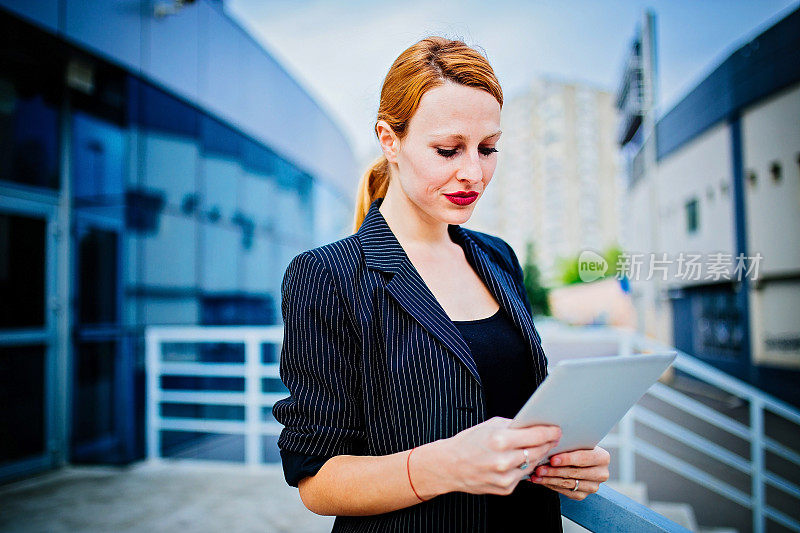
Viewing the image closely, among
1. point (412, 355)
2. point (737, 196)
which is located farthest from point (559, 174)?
point (412, 355)

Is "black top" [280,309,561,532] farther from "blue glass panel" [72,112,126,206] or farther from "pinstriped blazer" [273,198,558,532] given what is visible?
"blue glass panel" [72,112,126,206]

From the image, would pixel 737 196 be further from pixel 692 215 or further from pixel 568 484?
pixel 568 484

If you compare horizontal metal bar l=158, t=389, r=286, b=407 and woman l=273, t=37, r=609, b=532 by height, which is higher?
woman l=273, t=37, r=609, b=532

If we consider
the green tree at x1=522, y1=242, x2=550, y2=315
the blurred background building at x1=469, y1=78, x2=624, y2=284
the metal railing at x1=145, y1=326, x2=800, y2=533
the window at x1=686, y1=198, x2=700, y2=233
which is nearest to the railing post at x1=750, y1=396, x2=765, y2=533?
the metal railing at x1=145, y1=326, x2=800, y2=533

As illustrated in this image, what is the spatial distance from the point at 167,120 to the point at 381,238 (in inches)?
158

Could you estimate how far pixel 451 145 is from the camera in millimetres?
868

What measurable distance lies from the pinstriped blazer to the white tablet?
156mm

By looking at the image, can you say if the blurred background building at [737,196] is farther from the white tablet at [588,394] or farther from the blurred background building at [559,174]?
the blurred background building at [559,174]

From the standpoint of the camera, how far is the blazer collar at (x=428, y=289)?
2.79 feet

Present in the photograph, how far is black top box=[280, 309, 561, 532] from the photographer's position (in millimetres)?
895

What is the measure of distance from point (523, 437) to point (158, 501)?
117 inches

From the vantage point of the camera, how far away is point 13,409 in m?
3.45

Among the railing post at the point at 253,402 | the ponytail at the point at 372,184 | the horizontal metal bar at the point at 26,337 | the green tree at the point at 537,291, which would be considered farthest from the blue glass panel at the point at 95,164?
the green tree at the point at 537,291

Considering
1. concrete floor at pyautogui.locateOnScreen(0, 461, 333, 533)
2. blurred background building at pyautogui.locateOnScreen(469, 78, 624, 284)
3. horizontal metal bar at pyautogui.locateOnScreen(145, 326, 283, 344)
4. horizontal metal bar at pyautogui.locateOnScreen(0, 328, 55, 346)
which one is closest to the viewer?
concrete floor at pyautogui.locateOnScreen(0, 461, 333, 533)
